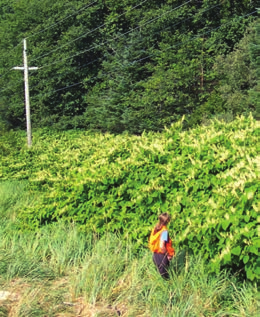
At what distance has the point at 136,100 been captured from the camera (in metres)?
40.4

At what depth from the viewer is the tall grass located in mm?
4855

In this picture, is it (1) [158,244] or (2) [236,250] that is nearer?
(2) [236,250]

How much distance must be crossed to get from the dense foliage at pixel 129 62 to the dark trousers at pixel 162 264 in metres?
25.5

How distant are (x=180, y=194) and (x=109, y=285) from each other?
5.32 ft

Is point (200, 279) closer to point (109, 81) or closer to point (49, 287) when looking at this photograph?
point (49, 287)

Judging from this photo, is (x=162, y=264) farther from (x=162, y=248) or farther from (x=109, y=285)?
(x=109, y=285)

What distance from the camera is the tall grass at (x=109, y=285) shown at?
486cm

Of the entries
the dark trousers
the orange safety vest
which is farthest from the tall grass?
the orange safety vest

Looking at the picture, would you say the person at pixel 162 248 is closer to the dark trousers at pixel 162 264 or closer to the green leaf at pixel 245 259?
the dark trousers at pixel 162 264

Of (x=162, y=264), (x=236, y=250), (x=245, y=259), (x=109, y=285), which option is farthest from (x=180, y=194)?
(x=245, y=259)

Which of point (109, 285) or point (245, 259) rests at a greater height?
point (245, 259)

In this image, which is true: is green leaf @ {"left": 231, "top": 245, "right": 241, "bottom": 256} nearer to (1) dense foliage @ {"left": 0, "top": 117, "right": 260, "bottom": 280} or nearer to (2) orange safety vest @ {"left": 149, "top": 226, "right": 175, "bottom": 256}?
(1) dense foliage @ {"left": 0, "top": 117, "right": 260, "bottom": 280}

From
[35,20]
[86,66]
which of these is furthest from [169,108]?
[35,20]

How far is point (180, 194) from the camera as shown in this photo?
648 centimetres
